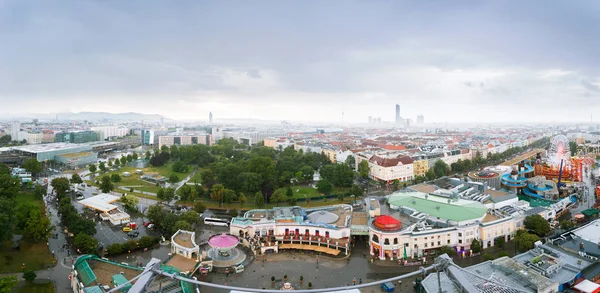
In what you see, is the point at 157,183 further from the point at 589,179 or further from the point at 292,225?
the point at 589,179

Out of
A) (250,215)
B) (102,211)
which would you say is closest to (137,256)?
(250,215)

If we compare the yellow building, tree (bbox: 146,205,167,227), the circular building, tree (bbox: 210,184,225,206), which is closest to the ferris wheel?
the yellow building

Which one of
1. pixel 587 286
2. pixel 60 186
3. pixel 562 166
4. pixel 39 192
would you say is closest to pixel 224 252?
pixel 587 286

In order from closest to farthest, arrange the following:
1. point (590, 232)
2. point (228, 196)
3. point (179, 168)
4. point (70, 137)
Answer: point (590, 232)
point (228, 196)
point (179, 168)
point (70, 137)

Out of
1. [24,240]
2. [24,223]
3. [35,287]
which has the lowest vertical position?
[35,287]

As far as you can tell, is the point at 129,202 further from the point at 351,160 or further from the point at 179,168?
the point at 351,160
